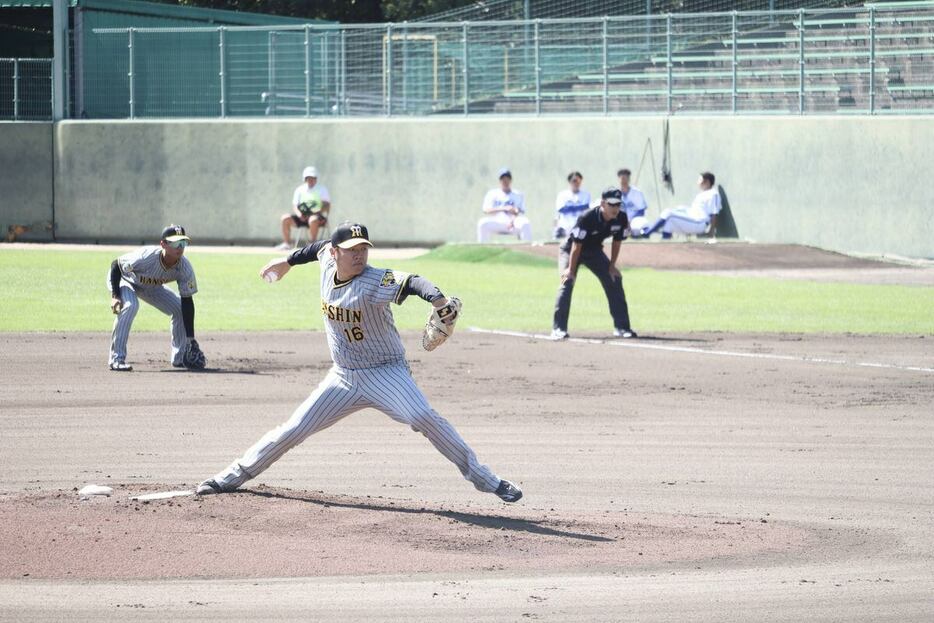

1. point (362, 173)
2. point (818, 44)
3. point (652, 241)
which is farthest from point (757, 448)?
point (362, 173)

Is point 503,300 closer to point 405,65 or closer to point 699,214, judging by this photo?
point 699,214

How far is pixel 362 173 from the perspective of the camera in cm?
3409

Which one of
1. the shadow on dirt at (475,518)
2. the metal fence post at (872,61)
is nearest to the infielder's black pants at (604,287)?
the shadow on dirt at (475,518)

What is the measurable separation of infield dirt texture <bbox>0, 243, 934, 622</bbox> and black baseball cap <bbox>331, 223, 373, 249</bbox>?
1.62 m

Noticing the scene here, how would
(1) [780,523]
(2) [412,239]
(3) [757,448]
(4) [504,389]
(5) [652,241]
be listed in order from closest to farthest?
(1) [780,523]
(3) [757,448]
(4) [504,389]
(5) [652,241]
(2) [412,239]

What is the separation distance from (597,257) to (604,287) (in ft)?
1.31

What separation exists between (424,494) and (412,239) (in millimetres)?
24474

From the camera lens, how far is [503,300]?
22.8 metres

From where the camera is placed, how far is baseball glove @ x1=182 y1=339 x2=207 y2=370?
50.2 ft

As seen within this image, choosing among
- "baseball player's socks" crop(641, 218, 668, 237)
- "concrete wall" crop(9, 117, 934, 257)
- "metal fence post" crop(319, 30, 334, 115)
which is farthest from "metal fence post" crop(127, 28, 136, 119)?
"baseball player's socks" crop(641, 218, 668, 237)

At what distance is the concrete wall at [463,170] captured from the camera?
29438 mm

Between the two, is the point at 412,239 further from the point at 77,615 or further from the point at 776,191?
the point at 77,615

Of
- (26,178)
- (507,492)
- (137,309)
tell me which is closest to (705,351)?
(137,309)

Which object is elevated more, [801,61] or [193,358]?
[801,61]
